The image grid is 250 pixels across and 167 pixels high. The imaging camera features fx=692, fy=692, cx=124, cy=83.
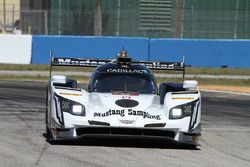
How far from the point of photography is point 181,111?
10602mm

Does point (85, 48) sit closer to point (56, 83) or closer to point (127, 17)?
point (127, 17)

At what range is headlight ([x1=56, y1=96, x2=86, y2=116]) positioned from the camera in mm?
10414

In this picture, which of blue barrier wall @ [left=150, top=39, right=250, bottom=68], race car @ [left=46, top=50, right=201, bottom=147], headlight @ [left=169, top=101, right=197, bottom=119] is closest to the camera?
race car @ [left=46, top=50, right=201, bottom=147]

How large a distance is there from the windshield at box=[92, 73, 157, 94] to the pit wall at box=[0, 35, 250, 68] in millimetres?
20412

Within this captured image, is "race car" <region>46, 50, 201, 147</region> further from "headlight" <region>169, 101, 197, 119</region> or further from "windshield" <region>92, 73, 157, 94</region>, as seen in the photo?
"windshield" <region>92, 73, 157, 94</region>

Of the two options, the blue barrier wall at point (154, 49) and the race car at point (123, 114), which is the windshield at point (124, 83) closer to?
the race car at point (123, 114)

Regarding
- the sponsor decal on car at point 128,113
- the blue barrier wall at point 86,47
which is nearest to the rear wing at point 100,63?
the sponsor decal on car at point 128,113

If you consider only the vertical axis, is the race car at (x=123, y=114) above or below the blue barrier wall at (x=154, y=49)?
above

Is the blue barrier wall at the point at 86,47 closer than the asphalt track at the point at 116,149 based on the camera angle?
No

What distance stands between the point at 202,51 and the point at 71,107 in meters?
22.8

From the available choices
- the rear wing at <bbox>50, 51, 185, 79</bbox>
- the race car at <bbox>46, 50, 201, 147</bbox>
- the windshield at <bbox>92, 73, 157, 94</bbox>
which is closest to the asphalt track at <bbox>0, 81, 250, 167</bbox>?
the race car at <bbox>46, 50, 201, 147</bbox>

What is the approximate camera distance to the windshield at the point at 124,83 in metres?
11.8

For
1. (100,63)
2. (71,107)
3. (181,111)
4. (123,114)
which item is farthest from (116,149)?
(100,63)

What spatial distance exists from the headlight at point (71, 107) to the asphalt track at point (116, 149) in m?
0.53
